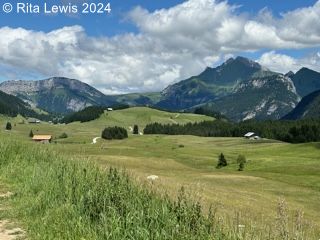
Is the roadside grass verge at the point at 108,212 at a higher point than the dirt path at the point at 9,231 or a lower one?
higher

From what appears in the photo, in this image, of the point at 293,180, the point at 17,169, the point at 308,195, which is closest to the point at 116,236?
the point at 17,169

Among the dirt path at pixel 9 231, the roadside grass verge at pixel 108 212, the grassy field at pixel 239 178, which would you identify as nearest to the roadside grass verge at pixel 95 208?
the roadside grass verge at pixel 108 212

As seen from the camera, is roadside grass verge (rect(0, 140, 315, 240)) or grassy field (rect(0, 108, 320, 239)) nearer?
roadside grass verge (rect(0, 140, 315, 240))

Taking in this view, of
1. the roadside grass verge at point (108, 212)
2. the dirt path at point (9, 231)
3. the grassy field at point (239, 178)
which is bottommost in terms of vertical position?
the grassy field at point (239, 178)

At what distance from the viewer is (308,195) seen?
185 ft

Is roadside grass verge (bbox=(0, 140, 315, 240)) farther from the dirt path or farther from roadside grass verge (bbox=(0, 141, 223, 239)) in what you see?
the dirt path

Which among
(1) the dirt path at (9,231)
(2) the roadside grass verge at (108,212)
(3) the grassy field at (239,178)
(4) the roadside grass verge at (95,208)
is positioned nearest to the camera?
(2) the roadside grass verge at (108,212)

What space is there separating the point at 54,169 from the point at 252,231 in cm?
830

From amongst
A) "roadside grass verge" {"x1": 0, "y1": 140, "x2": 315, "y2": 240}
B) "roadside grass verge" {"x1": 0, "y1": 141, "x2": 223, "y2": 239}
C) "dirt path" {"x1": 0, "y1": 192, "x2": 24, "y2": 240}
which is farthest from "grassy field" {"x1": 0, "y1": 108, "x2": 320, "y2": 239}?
"dirt path" {"x1": 0, "y1": 192, "x2": 24, "y2": 240}

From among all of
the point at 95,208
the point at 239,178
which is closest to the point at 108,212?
the point at 95,208

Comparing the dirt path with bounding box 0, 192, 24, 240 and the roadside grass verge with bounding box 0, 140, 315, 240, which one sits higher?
the roadside grass verge with bounding box 0, 140, 315, 240

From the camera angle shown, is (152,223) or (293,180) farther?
(293,180)

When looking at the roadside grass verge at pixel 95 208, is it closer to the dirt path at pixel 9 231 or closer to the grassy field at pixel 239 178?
the dirt path at pixel 9 231

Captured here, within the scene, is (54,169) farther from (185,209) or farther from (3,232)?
(185,209)
